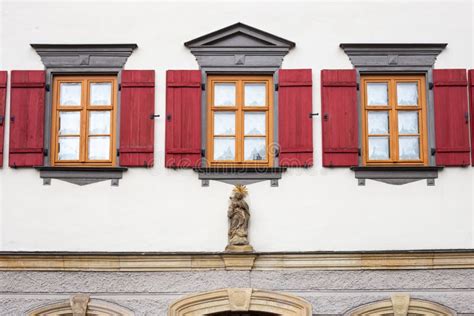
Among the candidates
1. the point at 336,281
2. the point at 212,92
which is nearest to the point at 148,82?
the point at 212,92

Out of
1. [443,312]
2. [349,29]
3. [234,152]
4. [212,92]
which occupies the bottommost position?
[443,312]

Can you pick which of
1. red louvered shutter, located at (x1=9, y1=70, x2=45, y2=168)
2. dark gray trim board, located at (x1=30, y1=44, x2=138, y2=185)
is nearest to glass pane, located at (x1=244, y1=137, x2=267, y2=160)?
dark gray trim board, located at (x1=30, y1=44, x2=138, y2=185)

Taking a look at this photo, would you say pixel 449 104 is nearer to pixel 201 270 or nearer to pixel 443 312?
pixel 443 312

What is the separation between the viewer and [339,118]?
41.2 feet

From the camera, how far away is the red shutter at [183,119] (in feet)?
40.8

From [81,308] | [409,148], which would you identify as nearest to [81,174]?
[81,308]

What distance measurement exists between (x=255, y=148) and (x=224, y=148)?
1.40ft

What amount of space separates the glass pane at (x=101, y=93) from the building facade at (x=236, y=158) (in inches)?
0.7

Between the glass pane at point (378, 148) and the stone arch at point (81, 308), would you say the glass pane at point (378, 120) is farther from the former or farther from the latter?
the stone arch at point (81, 308)

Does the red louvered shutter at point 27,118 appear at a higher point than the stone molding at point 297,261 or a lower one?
higher

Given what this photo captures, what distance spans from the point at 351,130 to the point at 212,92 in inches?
78.5

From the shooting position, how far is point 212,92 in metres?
12.8

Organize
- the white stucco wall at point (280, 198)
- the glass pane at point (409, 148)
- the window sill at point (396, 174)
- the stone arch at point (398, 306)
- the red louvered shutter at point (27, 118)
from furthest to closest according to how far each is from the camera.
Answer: the glass pane at point (409, 148) → the red louvered shutter at point (27, 118) → the window sill at point (396, 174) → the white stucco wall at point (280, 198) → the stone arch at point (398, 306)

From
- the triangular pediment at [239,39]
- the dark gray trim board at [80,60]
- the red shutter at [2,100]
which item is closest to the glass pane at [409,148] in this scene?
the triangular pediment at [239,39]
